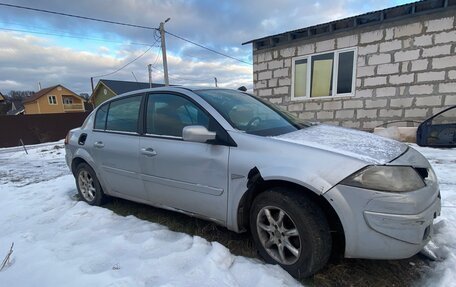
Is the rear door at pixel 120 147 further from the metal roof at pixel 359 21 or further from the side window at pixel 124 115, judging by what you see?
the metal roof at pixel 359 21

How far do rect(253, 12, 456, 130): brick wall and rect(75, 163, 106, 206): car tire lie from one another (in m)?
6.92

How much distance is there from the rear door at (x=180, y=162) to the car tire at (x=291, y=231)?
40 cm

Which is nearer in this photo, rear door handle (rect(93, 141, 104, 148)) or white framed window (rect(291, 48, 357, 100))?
rear door handle (rect(93, 141, 104, 148))

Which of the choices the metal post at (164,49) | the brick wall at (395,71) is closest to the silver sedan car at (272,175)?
the brick wall at (395,71)

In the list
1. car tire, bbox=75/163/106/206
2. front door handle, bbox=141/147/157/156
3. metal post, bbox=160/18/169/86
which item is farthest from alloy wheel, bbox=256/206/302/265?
metal post, bbox=160/18/169/86

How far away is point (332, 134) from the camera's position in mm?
2717

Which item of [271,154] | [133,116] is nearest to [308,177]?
[271,154]

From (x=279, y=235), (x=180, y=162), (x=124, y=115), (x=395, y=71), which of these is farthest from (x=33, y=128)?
(x=279, y=235)

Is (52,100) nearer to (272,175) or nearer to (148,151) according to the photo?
(148,151)

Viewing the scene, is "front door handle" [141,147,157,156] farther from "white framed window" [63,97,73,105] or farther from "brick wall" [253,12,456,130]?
"white framed window" [63,97,73,105]

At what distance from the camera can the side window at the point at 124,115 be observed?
138 inches

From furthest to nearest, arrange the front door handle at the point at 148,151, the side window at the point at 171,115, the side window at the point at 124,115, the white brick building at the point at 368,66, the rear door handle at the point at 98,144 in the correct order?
the white brick building at the point at 368,66
the rear door handle at the point at 98,144
the side window at the point at 124,115
the front door handle at the point at 148,151
the side window at the point at 171,115

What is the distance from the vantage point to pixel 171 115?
10.3 feet

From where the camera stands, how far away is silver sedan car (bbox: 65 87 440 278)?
2.01 m
